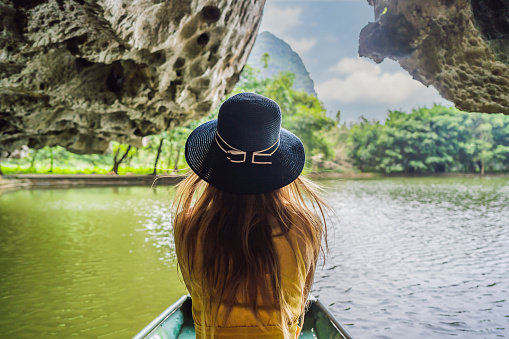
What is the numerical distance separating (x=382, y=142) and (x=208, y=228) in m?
36.1

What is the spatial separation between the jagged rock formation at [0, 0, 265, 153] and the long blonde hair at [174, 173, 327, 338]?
399 cm

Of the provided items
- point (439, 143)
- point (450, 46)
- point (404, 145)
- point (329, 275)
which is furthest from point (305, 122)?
point (329, 275)

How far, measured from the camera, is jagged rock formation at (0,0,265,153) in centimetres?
472

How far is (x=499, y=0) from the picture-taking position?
343 centimetres

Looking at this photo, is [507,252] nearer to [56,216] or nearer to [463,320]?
[463,320]

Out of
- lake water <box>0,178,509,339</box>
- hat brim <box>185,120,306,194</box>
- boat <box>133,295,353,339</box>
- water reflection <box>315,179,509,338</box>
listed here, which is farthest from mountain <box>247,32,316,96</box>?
hat brim <box>185,120,306,194</box>

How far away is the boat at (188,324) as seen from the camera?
2627 mm

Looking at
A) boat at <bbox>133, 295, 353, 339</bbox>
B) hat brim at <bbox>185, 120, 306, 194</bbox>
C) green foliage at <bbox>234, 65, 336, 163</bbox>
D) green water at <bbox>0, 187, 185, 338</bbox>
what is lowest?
green water at <bbox>0, 187, 185, 338</bbox>

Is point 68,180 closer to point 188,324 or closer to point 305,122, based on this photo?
point 305,122

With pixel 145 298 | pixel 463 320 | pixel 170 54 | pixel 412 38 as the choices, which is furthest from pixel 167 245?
pixel 412 38

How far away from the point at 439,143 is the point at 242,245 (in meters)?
36.4

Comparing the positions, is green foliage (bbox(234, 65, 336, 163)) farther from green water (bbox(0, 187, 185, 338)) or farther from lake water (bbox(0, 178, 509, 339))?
green water (bbox(0, 187, 185, 338))

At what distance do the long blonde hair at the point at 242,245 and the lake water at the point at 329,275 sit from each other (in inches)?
28.1

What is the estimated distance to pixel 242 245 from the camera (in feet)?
3.67
